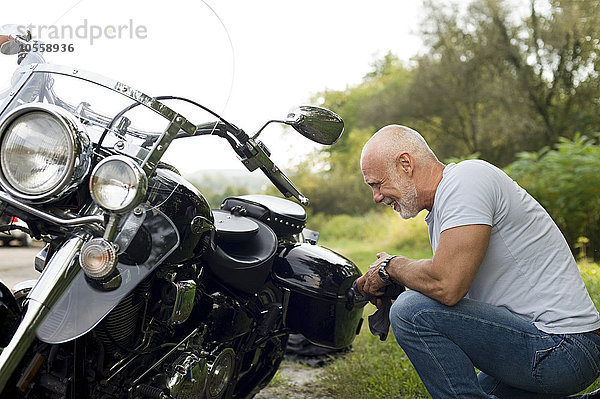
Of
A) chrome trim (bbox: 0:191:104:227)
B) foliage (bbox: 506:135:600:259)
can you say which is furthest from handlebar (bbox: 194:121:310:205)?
foliage (bbox: 506:135:600:259)

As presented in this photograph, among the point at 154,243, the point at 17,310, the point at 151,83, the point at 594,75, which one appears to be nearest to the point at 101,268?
the point at 154,243

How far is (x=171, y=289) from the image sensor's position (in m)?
1.96

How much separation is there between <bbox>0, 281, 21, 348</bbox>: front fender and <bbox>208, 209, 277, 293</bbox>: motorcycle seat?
2.22ft

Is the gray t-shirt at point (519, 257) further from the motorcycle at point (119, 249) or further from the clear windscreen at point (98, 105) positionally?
the clear windscreen at point (98, 105)

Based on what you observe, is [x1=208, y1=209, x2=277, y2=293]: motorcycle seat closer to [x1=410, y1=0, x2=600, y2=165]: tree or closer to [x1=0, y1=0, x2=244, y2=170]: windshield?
[x1=0, y1=0, x2=244, y2=170]: windshield

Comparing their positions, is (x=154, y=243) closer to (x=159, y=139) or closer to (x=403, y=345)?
(x=159, y=139)

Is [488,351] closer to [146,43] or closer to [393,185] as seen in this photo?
[393,185]

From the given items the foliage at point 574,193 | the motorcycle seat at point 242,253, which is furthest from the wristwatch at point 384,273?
the foliage at point 574,193

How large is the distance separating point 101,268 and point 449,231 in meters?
1.14

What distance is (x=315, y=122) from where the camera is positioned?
2.21 meters

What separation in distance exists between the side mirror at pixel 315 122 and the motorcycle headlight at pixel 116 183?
2.46 feet

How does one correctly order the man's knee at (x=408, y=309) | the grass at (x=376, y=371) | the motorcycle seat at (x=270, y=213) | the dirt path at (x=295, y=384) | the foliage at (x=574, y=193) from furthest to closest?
the foliage at (x=574, y=193) < the dirt path at (x=295, y=384) < the grass at (x=376, y=371) < the motorcycle seat at (x=270, y=213) < the man's knee at (x=408, y=309)

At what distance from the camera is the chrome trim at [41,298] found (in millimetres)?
1564

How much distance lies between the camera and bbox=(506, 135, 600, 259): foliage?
7.02m
